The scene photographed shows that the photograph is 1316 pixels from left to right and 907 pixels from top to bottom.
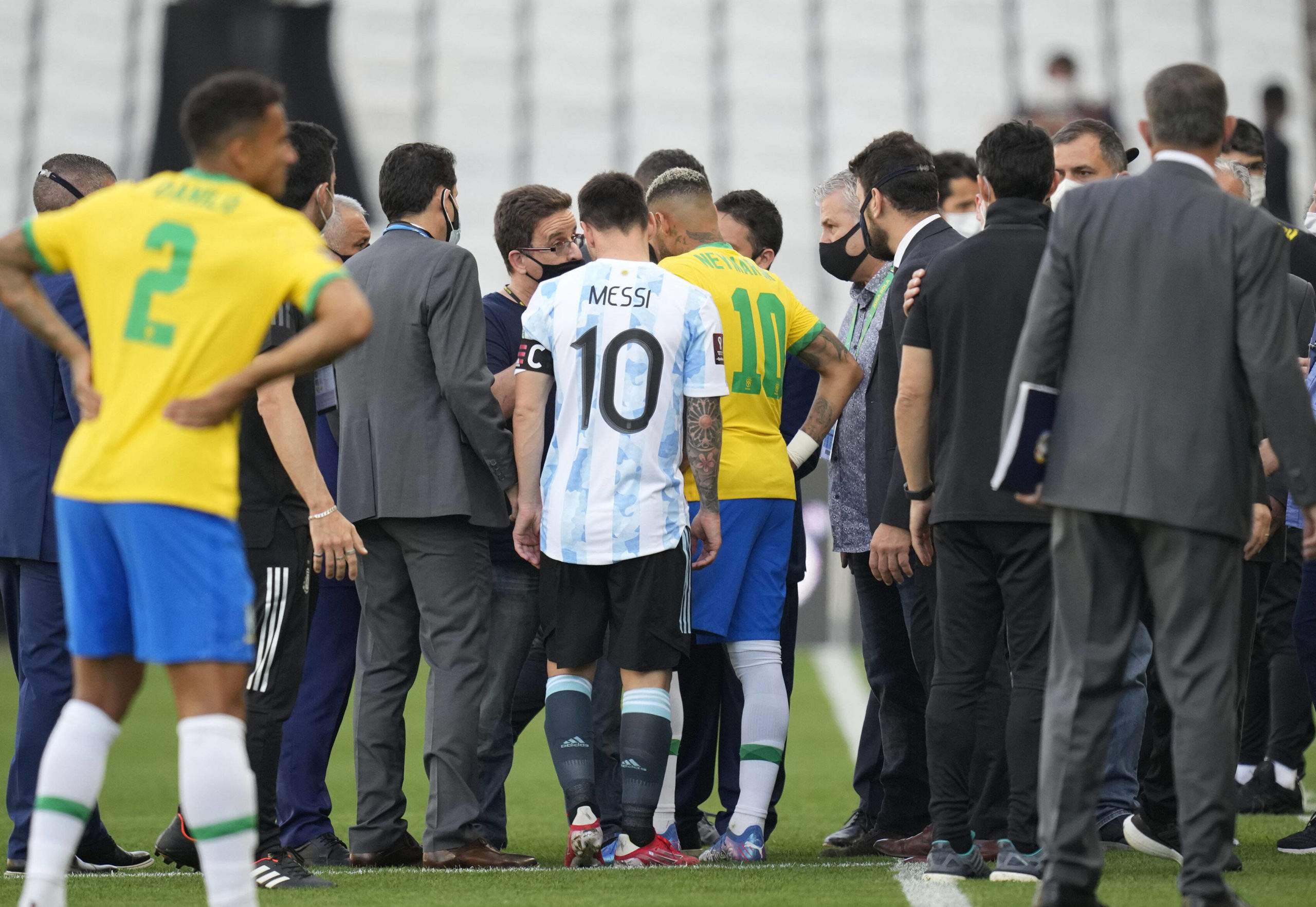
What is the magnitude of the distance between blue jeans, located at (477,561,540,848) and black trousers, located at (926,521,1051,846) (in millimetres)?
1555

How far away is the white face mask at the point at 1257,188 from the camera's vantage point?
6551 millimetres

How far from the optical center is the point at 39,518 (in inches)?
208

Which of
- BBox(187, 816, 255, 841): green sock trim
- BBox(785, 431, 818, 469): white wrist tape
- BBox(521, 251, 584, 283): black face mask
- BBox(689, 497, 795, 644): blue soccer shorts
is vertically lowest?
BBox(187, 816, 255, 841): green sock trim

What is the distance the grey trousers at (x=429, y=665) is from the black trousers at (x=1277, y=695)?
10.6 ft

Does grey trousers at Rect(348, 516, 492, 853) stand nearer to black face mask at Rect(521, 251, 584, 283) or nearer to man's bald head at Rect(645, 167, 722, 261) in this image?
black face mask at Rect(521, 251, 584, 283)

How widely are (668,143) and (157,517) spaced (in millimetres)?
19666

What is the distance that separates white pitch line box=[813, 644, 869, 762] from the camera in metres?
11.4

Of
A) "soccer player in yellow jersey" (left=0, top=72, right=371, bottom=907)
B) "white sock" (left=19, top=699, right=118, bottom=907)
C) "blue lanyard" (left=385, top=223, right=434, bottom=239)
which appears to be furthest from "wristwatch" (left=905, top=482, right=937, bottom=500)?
"white sock" (left=19, top=699, right=118, bottom=907)

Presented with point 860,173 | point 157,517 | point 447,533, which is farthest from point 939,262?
point 157,517

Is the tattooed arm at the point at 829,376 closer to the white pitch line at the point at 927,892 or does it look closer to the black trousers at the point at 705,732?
the black trousers at the point at 705,732

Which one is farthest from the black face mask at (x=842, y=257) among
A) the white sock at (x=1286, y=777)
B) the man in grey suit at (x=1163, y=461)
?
the white sock at (x=1286, y=777)

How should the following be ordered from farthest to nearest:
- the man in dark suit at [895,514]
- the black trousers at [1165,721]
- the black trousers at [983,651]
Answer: the man in dark suit at [895,514]
the black trousers at [1165,721]
the black trousers at [983,651]

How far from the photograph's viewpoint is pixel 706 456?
525 cm

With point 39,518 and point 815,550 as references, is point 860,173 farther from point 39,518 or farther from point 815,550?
point 815,550
